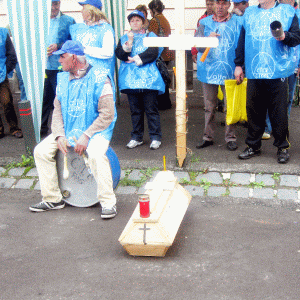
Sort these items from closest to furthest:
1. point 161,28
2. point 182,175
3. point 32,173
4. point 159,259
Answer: point 159,259 → point 182,175 → point 32,173 → point 161,28

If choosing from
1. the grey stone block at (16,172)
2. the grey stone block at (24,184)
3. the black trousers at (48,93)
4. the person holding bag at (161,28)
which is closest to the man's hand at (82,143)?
the grey stone block at (24,184)

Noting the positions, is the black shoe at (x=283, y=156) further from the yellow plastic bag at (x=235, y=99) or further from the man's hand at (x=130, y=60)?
the man's hand at (x=130, y=60)

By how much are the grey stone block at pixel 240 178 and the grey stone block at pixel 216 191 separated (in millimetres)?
194

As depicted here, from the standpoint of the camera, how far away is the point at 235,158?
547cm

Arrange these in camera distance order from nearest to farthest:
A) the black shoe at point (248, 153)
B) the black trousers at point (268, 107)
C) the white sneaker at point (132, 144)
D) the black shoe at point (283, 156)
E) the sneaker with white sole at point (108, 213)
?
the sneaker with white sole at point (108, 213)
the black trousers at point (268, 107)
the black shoe at point (283, 156)
the black shoe at point (248, 153)
the white sneaker at point (132, 144)

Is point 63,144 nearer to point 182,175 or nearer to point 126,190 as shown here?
point 126,190

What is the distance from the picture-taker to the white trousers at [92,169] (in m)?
4.23

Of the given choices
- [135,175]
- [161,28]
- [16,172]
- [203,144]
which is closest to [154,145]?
[203,144]

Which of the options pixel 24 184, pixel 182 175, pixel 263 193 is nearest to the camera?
pixel 263 193

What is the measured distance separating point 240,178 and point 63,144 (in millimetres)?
1921

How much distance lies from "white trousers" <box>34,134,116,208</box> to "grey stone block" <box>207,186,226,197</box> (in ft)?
3.42

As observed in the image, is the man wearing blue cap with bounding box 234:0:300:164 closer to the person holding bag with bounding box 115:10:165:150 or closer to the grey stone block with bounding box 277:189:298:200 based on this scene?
the grey stone block with bounding box 277:189:298:200

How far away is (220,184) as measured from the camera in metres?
4.96

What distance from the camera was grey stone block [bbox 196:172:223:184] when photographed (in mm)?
5025
